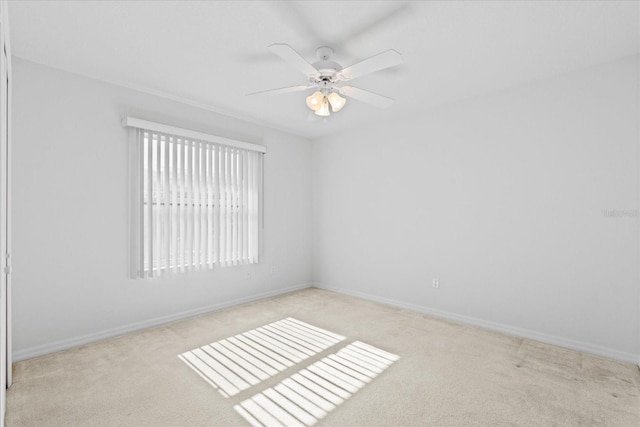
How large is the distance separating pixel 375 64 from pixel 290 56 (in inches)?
23.2

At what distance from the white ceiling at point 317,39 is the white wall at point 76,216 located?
0.25m

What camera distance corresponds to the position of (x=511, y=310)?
3.35 m

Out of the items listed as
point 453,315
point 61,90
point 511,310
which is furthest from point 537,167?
point 61,90

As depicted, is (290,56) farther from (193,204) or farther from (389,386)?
(389,386)

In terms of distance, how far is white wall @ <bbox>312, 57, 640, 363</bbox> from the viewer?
9.18 feet

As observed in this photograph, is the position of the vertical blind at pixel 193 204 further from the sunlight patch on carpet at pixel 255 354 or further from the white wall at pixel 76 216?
the sunlight patch on carpet at pixel 255 354

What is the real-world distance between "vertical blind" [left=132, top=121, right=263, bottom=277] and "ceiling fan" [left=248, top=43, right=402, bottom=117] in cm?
157

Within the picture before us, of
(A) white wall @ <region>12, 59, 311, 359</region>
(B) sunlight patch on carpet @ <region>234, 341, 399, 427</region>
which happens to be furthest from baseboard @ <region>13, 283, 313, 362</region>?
(B) sunlight patch on carpet @ <region>234, 341, 399, 427</region>

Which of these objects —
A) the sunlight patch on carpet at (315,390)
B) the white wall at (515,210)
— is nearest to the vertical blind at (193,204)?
the white wall at (515,210)

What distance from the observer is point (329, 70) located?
98.8 inches

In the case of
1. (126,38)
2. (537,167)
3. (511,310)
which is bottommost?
(511,310)

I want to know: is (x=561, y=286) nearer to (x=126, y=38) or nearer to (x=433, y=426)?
(x=433, y=426)

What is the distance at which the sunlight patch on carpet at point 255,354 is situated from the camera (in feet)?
8.04

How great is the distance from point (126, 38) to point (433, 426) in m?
3.40
